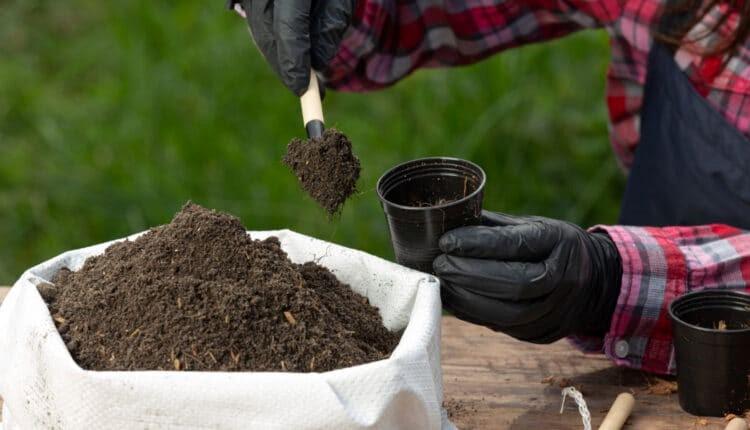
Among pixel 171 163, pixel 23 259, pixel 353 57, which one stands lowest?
pixel 23 259

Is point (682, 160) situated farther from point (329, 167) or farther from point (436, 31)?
point (329, 167)

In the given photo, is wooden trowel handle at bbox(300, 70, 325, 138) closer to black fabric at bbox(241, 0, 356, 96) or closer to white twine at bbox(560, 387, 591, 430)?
black fabric at bbox(241, 0, 356, 96)

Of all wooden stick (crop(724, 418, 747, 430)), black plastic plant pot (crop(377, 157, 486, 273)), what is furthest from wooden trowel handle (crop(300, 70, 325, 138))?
wooden stick (crop(724, 418, 747, 430))

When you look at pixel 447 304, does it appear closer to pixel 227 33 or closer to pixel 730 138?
pixel 730 138

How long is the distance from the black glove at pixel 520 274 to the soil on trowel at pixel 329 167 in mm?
205

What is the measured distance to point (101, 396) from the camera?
130cm

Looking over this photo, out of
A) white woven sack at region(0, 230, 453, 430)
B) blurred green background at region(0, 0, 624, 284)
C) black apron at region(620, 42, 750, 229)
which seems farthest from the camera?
blurred green background at region(0, 0, 624, 284)

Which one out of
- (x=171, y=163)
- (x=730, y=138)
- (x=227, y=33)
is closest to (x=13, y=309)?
(x=730, y=138)

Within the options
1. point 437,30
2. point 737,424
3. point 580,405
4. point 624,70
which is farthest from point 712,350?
point 437,30

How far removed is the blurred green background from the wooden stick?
66.0 inches

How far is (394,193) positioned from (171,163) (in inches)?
73.0

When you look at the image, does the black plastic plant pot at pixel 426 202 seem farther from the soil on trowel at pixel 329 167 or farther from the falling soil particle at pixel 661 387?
the falling soil particle at pixel 661 387

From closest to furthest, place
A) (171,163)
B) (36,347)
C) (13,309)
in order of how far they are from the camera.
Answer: (36,347) < (13,309) < (171,163)

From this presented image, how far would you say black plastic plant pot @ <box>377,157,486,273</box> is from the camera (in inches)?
60.4
